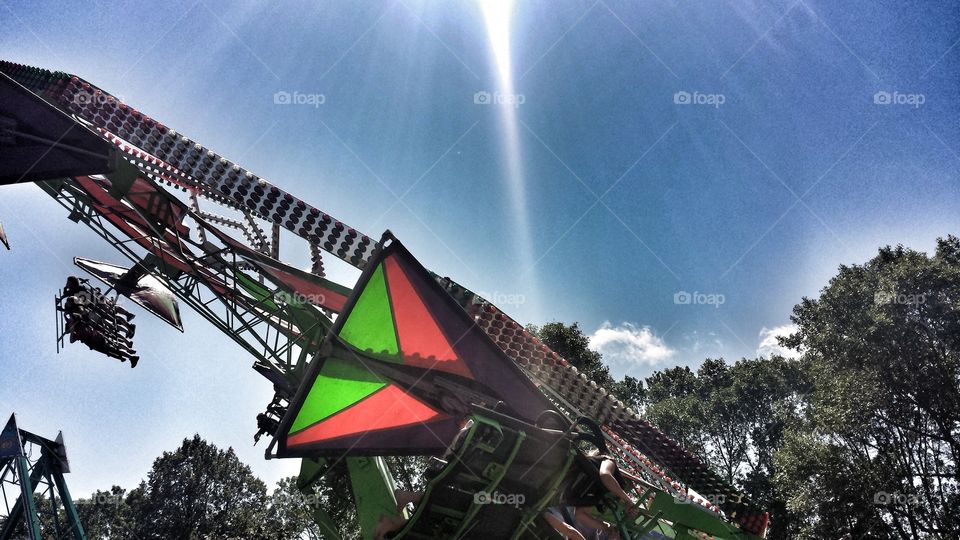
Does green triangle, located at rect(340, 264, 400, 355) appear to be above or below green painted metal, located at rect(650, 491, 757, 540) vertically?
above

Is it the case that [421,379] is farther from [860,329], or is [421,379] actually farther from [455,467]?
[860,329]

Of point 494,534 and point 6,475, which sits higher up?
point 6,475

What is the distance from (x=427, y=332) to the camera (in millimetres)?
6355

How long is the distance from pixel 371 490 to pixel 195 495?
45481mm

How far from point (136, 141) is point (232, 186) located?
2.14 metres

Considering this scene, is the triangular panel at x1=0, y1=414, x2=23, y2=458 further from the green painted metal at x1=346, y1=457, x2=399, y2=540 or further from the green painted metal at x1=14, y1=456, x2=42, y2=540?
the green painted metal at x1=346, y1=457, x2=399, y2=540

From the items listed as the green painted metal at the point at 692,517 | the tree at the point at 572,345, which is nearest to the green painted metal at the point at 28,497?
the green painted metal at the point at 692,517

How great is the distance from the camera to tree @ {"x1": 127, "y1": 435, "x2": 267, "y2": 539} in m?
40.5

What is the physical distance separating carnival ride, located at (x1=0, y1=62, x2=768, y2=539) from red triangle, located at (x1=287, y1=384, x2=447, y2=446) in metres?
0.02

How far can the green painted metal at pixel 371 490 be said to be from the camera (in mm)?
6246

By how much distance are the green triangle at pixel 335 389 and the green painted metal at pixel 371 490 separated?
2.72ft

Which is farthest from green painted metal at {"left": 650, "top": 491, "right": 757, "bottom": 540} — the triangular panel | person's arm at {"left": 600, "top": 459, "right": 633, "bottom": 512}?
the triangular panel

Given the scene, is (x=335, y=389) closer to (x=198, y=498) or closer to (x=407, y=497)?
(x=407, y=497)

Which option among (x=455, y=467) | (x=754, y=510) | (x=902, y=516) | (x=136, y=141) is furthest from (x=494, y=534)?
(x=902, y=516)
